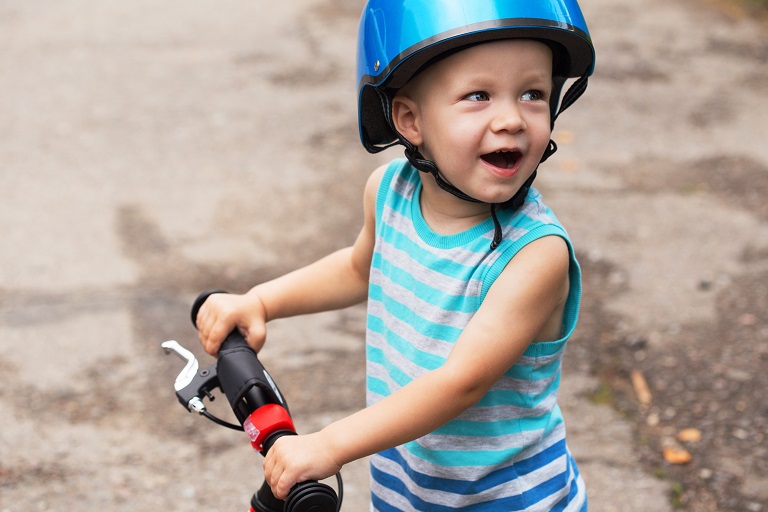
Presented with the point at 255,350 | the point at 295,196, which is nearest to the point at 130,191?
the point at 295,196

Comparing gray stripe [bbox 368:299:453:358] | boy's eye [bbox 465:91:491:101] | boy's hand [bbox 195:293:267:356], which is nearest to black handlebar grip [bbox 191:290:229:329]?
boy's hand [bbox 195:293:267:356]

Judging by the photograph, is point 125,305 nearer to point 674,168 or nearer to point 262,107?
point 262,107

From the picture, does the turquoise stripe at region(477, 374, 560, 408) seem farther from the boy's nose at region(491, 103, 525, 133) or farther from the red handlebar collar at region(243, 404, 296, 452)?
the boy's nose at region(491, 103, 525, 133)

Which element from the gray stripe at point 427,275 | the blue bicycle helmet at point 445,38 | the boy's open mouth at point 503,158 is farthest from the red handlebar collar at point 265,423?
the boy's open mouth at point 503,158

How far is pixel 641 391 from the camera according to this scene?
3.92 meters

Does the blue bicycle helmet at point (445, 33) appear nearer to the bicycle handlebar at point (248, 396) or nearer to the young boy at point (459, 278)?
the young boy at point (459, 278)

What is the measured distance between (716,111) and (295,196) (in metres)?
2.94

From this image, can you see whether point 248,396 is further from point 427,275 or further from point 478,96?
point 478,96

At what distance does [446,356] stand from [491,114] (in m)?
0.51

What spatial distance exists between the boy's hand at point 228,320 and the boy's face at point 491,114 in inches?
22.2

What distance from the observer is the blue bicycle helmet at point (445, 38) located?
1.91 meters

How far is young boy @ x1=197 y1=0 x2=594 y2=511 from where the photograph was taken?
1.90 metres

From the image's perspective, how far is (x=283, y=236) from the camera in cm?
518

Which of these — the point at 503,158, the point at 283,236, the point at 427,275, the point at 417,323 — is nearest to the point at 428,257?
the point at 427,275
